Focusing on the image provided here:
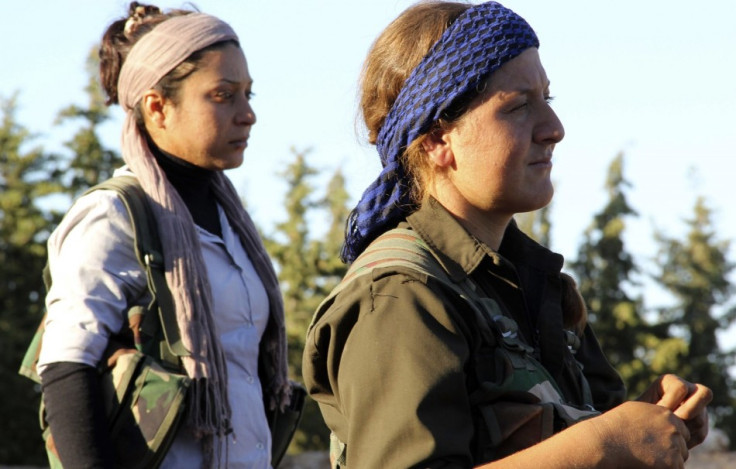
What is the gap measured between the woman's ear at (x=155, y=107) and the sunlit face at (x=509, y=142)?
169cm

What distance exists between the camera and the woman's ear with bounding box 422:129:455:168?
246 centimetres

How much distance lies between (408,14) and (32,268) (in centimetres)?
1854

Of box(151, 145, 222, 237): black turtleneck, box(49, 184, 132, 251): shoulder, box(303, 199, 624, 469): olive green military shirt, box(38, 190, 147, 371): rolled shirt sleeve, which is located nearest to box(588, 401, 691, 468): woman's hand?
box(303, 199, 624, 469): olive green military shirt

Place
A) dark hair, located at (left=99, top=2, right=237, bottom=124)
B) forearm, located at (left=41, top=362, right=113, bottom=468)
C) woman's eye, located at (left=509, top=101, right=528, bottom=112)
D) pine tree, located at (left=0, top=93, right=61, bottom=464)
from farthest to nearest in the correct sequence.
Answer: pine tree, located at (left=0, top=93, right=61, bottom=464), dark hair, located at (left=99, top=2, right=237, bottom=124), forearm, located at (left=41, top=362, right=113, bottom=468), woman's eye, located at (left=509, top=101, right=528, bottom=112)

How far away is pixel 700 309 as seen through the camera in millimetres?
24531

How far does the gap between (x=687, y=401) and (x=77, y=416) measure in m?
1.81

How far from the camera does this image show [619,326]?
21.7 metres

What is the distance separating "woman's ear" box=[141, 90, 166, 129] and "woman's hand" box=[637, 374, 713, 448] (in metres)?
2.11

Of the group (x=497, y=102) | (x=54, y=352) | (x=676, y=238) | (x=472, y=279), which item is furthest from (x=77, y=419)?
(x=676, y=238)

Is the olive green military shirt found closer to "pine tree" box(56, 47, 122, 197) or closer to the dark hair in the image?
the dark hair

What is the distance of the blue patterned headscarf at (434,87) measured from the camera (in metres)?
2.39

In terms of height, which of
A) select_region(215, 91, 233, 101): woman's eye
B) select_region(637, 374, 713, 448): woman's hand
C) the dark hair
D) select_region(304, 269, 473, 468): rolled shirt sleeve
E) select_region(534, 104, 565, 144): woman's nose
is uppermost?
select_region(534, 104, 565, 144): woman's nose

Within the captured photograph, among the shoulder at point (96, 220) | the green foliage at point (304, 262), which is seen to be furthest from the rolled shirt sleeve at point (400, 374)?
the green foliage at point (304, 262)

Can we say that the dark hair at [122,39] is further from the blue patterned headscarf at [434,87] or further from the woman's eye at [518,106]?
the woman's eye at [518,106]
